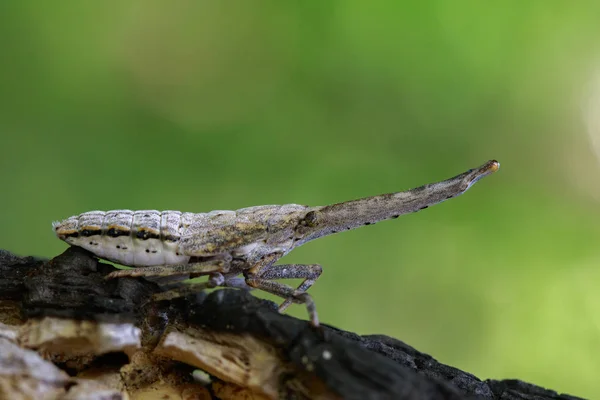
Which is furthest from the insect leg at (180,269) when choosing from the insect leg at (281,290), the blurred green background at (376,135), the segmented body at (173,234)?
the blurred green background at (376,135)

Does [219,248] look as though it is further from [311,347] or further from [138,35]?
[138,35]

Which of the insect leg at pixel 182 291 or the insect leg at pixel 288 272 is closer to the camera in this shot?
the insect leg at pixel 182 291

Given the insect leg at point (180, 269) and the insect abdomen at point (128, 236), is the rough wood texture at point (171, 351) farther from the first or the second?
the insect abdomen at point (128, 236)

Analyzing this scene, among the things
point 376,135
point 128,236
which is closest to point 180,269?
point 128,236

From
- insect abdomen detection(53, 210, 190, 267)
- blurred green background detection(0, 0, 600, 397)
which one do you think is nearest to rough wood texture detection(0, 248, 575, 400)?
insect abdomen detection(53, 210, 190, 267)

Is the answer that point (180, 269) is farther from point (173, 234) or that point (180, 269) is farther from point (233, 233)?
point (233, 233)

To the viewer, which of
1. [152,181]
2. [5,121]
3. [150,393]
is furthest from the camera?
[152,181]

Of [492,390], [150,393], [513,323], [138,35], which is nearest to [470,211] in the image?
[513,323]
